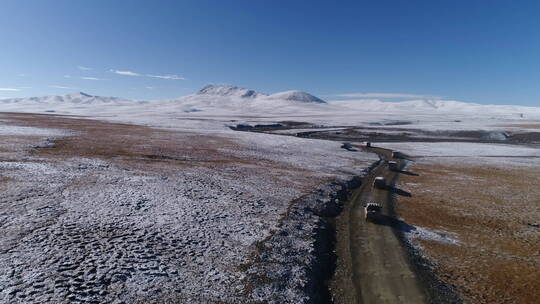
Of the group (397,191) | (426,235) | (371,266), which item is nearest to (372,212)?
(426,235)

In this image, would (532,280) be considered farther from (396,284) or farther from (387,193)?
(387,193)

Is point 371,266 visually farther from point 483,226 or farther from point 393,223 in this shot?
point 483,226

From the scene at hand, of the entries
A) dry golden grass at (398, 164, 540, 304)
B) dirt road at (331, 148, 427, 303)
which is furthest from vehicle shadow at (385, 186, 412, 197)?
dirt road at (331, 148, 427, 303)

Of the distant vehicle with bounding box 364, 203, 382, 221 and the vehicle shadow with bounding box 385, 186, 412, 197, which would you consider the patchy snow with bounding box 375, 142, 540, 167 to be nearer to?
the vehicle shadow with bounding box 385, 186, 412, 197

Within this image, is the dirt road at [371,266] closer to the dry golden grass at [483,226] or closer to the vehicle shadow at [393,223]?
the vehicle shadow at [393,223]

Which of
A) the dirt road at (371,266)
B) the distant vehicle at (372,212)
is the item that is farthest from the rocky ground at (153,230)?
the distant vehicle at (372,212)
